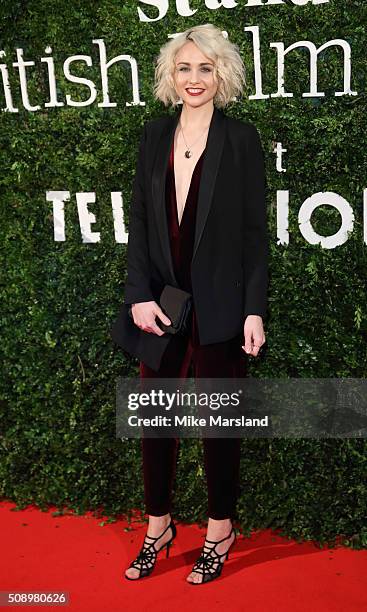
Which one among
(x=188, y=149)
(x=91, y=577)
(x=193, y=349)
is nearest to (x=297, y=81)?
(x=188, y=149)

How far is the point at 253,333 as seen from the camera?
367 cm

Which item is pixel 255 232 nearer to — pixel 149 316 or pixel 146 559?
pixel 149 316

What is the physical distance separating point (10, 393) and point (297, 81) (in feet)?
7.59

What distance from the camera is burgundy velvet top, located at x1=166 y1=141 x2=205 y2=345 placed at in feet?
11.9

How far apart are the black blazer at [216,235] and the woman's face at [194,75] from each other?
0.13 metres

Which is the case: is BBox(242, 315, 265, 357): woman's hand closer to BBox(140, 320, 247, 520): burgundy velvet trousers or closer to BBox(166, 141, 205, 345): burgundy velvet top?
BBox(140, 320, 247, 520): burgundy velvet trousers

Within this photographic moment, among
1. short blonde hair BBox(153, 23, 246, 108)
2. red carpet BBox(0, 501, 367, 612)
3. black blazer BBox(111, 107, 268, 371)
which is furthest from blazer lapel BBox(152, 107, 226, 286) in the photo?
red carpet BBox(0, 501, 367, 612)

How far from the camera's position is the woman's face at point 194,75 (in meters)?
3.61

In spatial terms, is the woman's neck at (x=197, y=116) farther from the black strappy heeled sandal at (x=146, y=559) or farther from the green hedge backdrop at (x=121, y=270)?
the black strappy heeled sandal at (x=146, y=559)

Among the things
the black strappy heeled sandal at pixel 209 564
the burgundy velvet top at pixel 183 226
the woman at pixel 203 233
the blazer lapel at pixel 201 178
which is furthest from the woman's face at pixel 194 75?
the black strappy heeled sandal at pixel 209 564

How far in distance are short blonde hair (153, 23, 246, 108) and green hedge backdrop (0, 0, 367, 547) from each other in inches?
7.1

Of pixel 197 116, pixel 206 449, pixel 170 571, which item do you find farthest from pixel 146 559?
pixel 197 116

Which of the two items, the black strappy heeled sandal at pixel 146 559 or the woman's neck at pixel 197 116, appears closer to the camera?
the woman's neck at pixel 197 116

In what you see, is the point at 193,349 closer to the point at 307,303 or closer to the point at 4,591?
the point at 307,303
